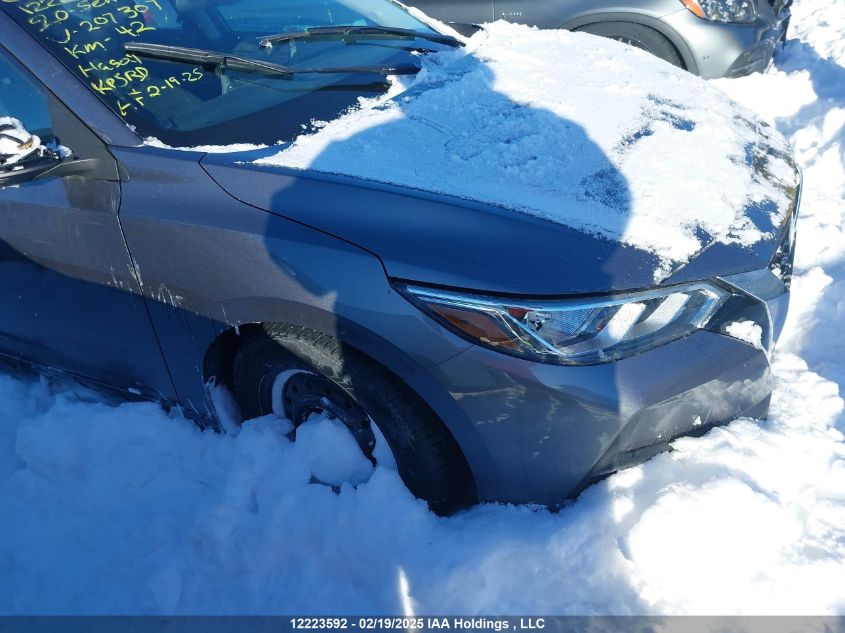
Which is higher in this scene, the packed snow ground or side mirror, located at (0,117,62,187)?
side mirror, located at (0,117,62,187)

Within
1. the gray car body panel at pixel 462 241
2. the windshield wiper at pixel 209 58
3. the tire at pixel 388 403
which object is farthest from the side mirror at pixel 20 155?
the tire at pixel 388 403

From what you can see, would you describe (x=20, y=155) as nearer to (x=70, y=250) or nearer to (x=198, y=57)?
(x=70, y=250)

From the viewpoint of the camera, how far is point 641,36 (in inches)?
204

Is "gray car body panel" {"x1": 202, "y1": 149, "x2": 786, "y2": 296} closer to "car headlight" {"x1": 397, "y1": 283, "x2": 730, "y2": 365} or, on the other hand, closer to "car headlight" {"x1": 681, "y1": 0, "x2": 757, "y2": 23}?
"car headlight" {"x1": 397, "y1": 283, "x2": 730, "y2": 365}

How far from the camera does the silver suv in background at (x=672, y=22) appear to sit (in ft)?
16.6

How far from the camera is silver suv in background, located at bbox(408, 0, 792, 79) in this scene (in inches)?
199

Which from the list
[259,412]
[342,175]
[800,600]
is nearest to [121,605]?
[259,412]

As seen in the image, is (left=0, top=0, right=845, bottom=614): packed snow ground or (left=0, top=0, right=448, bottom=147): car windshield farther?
(left=0, top=0, right=448, bottom=147): car windshield

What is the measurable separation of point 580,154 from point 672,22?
3.44 m

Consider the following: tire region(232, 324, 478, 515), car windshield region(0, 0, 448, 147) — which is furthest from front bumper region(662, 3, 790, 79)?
tire region(232, 324, 478, 515)

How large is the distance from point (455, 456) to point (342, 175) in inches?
34.1

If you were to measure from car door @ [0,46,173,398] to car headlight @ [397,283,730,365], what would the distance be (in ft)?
3.23

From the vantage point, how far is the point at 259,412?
2424 millimetres

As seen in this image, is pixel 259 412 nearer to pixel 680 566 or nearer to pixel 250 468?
pixel 250 468
